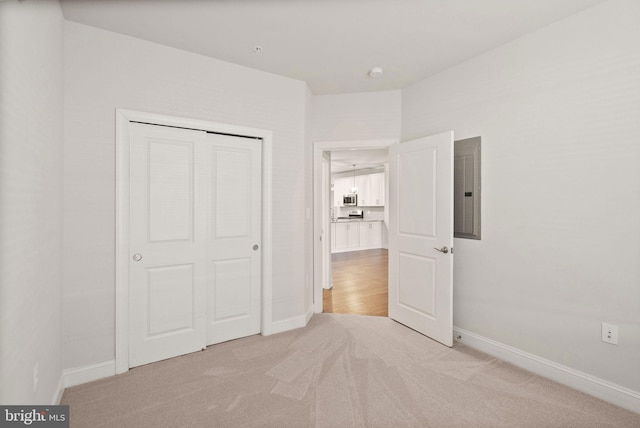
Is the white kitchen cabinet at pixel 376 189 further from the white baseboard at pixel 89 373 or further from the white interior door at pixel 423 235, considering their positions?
the white baseboard at pixel 89 373

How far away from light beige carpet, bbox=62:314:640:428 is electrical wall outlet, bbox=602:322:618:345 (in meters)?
0.42

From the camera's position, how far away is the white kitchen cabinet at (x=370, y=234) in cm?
912

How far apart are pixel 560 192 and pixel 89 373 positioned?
3.90 meters

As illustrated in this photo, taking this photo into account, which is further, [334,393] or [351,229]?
[351,229]

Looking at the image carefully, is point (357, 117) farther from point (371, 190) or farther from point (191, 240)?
point (371, 190)

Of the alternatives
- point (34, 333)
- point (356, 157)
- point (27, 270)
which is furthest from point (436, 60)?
point (356, 157)

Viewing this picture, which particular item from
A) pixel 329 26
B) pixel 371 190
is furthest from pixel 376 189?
pixel 329 26

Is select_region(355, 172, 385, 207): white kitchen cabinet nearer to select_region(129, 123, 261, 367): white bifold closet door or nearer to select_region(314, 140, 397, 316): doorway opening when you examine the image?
select_region(314, 140, 397, 316): doorway opening

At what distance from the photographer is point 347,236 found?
882 cm

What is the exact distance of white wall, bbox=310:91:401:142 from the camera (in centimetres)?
362

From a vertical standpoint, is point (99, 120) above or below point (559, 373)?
above

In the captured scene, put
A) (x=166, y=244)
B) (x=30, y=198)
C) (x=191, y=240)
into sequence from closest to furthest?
(x=30, y=198)
(x=166, y=244)
(x=191, y=240)

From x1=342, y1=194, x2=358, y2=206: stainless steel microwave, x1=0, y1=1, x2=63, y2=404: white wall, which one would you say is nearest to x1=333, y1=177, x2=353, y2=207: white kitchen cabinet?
x1=342, y1=194, x2=358, y2=206: stainless steel microwave

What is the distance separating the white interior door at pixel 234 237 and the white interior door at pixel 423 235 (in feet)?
5.22
